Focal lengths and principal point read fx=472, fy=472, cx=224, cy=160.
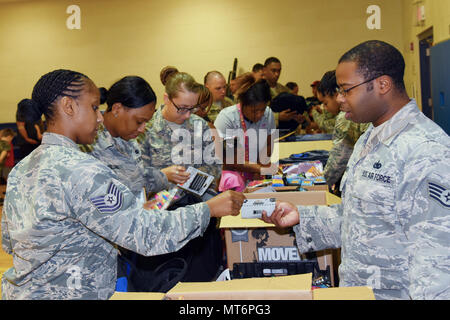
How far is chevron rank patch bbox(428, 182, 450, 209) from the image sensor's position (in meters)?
1.22

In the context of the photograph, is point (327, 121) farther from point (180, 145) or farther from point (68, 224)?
point (68, 224)

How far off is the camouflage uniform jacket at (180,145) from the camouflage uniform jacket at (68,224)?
5.79 feet

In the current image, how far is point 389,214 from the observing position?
1.39m

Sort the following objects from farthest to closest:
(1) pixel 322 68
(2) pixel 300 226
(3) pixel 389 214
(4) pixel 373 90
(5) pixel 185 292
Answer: (1) pixel 322 68
(2) pixel 300 226
(4) pixel 373 90
(3) pixel 389 214
(5) pixel 185 292

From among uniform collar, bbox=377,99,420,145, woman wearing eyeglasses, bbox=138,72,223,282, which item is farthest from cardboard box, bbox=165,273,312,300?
woman wearing eyeglasses, bbox=138,72,223,282

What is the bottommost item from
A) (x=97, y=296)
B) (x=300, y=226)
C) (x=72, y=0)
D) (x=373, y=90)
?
(x=97, y=296)

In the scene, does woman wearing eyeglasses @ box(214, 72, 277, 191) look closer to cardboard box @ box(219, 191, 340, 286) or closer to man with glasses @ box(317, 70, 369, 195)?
man with glasses @ box(317, 70, 369, 195)

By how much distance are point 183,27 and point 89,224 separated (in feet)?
30.5

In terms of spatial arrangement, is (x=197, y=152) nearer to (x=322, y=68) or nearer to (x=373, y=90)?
(x=373, y=90)

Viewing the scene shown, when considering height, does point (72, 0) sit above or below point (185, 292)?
above

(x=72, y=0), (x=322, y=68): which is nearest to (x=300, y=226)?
(x=322, y=68)

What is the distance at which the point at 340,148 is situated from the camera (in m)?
3.18

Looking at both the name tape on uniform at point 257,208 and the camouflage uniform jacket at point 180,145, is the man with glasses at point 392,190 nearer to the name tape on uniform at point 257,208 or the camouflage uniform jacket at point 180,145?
the name tape on uniform at point 257,208

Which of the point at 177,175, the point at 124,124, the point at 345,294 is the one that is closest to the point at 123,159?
the point at 124,124
